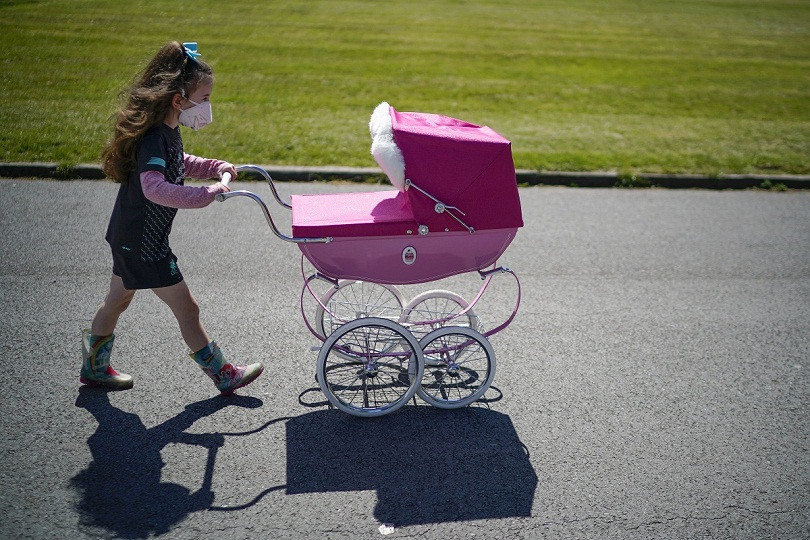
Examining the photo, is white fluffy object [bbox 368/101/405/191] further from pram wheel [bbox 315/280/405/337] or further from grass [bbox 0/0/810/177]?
grass [bbox 0/0/810/177]

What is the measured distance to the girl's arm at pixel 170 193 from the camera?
3.29 metres

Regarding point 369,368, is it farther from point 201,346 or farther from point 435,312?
point 201,346

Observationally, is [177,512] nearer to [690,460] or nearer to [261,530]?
[261,530]

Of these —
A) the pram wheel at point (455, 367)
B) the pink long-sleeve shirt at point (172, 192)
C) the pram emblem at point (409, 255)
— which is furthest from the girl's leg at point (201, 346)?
the pram emblem at point (409, 255)

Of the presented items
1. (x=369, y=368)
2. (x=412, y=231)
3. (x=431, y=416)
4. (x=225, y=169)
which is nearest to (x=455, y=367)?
(x=431, y=416)

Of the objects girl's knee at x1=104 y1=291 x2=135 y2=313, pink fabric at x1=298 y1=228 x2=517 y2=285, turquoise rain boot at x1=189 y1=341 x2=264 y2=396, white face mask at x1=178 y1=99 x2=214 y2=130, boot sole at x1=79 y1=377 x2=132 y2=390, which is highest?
white face mask at x1=178 y1=99 x2=214 y2=130

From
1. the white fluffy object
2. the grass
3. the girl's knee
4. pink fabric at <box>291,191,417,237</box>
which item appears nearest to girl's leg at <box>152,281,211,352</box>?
the girl's knee

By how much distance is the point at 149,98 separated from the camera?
11.1ft

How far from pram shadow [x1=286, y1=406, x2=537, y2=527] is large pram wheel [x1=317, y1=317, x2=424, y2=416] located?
11cm

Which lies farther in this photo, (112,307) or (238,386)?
(238,386)

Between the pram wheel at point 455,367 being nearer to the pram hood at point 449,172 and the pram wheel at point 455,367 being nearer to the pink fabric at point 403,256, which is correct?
the pink fabric at point 403,256

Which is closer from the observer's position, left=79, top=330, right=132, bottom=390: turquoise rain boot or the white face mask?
the white face mask

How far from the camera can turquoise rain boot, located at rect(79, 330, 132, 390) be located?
3.86 metres

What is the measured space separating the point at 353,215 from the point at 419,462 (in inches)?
51.2
